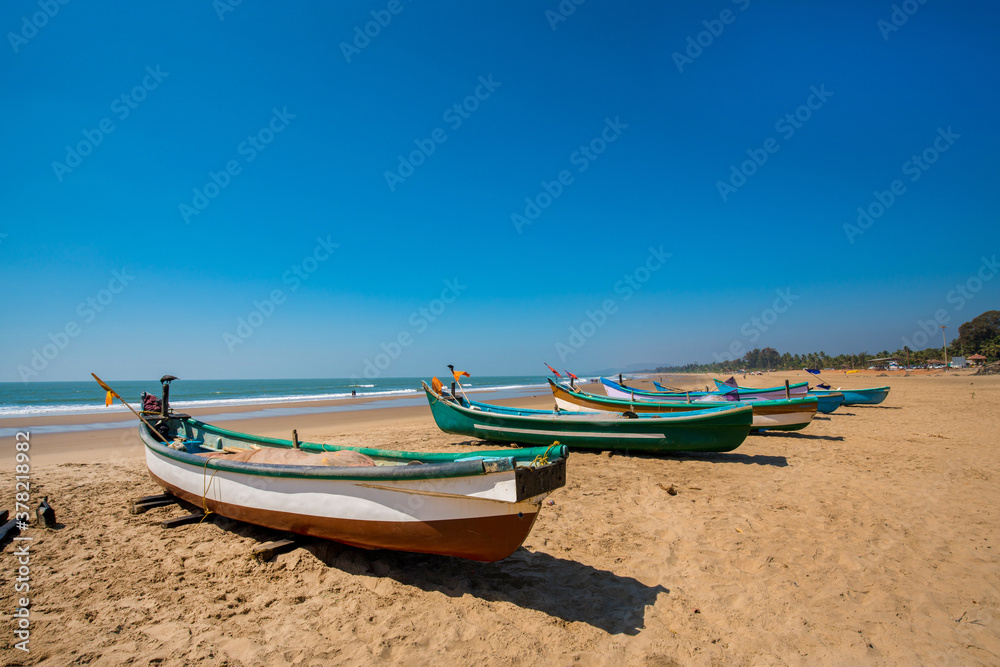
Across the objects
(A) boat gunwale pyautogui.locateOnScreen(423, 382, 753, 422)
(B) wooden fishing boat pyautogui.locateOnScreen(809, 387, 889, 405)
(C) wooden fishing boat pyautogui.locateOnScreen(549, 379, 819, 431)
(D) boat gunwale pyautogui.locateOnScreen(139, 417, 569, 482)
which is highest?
(D) boat gunwale pyautogui.locateOnScreen(139, 417, 569, 482)

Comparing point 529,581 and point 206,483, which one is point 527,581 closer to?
point 529,581

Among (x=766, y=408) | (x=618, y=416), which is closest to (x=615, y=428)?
(x=618, y=416)

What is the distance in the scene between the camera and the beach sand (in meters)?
3.04

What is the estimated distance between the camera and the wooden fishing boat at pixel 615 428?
336 inches

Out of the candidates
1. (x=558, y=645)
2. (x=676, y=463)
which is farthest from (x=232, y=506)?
(x=676, y=463)

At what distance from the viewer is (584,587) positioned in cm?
382

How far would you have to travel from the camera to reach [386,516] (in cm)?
372

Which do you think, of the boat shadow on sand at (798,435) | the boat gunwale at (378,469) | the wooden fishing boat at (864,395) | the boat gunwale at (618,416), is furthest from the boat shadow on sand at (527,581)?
the wooden fishing boat at (864,395)

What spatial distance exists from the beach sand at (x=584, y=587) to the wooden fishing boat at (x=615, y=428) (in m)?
1.82

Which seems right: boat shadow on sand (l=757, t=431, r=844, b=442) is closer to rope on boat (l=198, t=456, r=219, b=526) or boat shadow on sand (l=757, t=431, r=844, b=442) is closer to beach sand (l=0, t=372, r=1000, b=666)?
beach sand (l=0, t=372, r=1000, b=666)

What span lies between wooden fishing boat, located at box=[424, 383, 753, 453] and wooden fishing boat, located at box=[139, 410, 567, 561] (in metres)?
5.20

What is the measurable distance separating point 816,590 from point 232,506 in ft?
18.4

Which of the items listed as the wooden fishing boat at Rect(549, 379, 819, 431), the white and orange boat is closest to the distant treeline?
the wooden fishing boat at Rect(549, 379, 819, 431)

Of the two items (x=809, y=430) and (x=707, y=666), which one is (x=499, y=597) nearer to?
(x=707, y=666)
